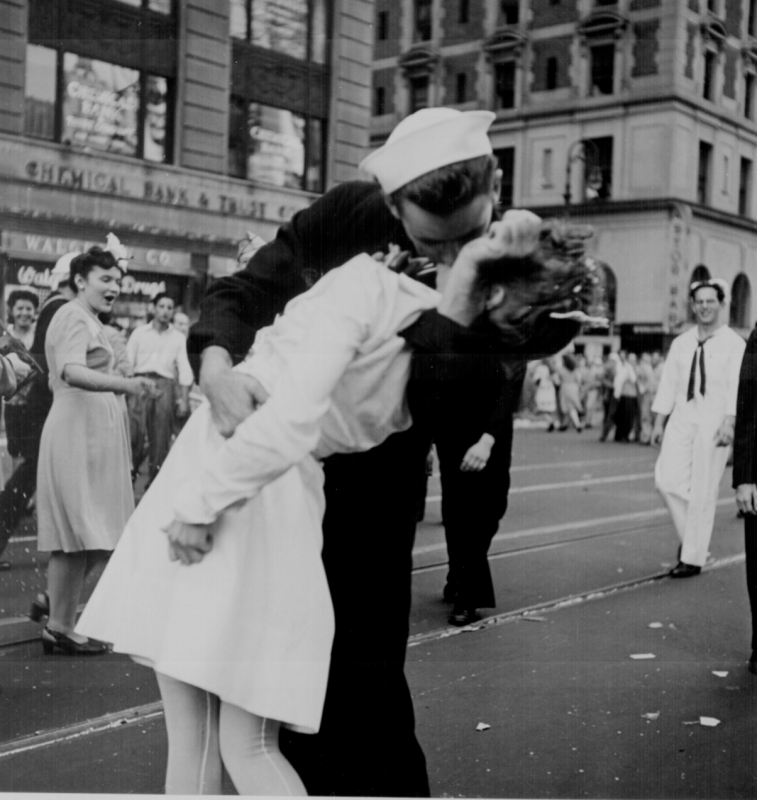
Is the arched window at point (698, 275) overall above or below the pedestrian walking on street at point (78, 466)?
above

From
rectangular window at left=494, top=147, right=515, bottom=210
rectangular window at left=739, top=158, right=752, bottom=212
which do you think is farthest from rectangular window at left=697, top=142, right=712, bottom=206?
rectangular window at left=494, top=147, right=515, bottom=210

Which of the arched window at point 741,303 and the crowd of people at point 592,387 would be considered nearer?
the arched window at point 741,303

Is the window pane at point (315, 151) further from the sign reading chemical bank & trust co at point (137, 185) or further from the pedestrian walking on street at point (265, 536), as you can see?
the pedestrian walking on street at point (265, 536)

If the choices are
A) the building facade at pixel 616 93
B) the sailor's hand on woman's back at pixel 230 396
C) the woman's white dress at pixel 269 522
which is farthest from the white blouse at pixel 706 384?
the sailor's hand on woman's back at pixel 230 396

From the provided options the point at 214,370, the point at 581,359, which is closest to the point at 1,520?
the point at 581,359

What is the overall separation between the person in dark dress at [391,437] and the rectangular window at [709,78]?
112 centimetres

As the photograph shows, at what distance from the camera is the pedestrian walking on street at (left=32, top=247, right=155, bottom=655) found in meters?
3.71

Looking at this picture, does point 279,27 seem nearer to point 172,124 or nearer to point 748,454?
point 172,124

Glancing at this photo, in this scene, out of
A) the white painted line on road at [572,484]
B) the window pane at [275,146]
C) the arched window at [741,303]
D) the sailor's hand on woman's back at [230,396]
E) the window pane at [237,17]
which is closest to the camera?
the sailor's hand on woman's back at [230,396]

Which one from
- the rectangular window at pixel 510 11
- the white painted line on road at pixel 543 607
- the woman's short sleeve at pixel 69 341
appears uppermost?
the rectangular window at pixel 510 11

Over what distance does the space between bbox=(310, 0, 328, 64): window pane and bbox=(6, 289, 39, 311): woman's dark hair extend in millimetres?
1157

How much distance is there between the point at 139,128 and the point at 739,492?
2.28 meters

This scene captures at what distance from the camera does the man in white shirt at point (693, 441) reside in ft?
15.4

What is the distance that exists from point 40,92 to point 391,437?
1520 mm
